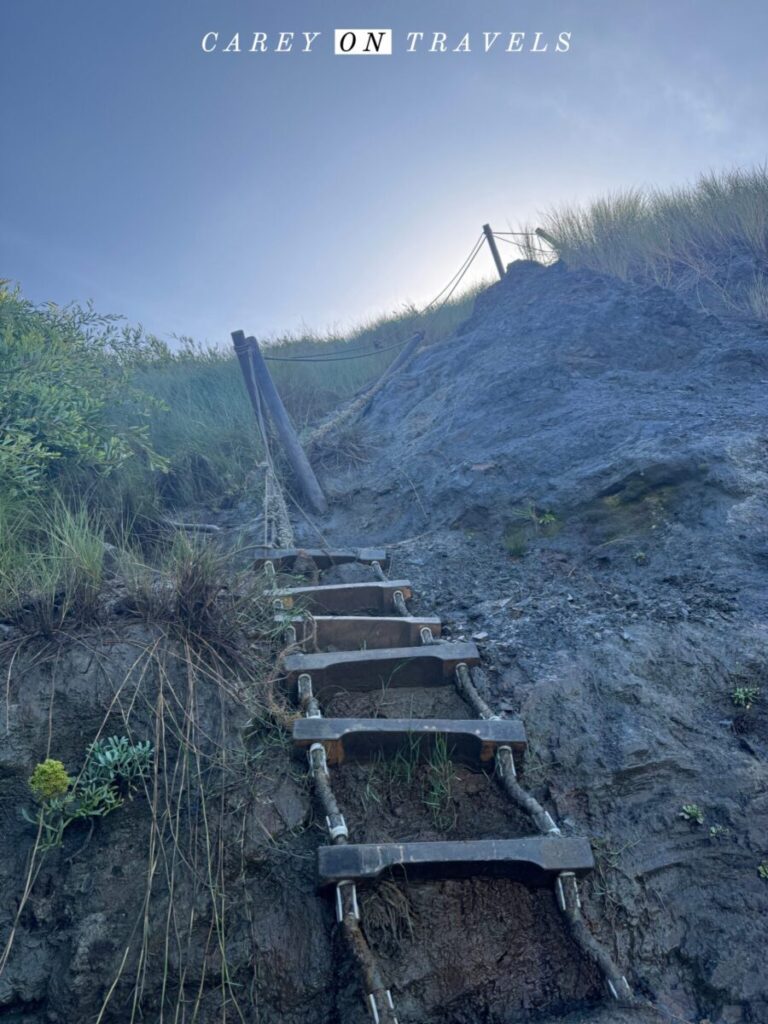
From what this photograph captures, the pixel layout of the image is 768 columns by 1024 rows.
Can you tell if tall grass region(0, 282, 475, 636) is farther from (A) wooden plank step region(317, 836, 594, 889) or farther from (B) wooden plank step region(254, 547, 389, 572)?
(A) wooden plank step region(317, 836, 594, 889)

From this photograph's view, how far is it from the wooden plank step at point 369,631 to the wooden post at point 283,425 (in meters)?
3.11

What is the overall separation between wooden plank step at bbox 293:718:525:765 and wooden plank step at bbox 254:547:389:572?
2.08 metres

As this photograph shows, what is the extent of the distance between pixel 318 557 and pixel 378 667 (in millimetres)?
1768

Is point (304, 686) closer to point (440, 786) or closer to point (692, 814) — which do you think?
point (440, 786)

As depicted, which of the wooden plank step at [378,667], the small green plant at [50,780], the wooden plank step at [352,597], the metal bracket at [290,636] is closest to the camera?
the small green plant at [50,780]

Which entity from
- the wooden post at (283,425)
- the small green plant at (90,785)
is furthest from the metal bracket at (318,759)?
the wooden post at (283,425)

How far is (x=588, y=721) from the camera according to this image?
3350 mm

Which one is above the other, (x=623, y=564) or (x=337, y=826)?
(x=623, y=564)

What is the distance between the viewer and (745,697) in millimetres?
3410

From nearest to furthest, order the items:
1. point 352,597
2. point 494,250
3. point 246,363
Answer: point 352,597, point 246,363, point 494,250

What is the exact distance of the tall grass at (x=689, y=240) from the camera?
7902 millimetres

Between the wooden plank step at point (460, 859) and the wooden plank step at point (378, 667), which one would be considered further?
the wooden plank step at point (378, 667)

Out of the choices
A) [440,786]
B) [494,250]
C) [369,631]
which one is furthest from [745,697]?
[494,250]

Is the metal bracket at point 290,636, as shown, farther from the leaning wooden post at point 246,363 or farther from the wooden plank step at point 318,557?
the leaning wooden post at point 246,363
